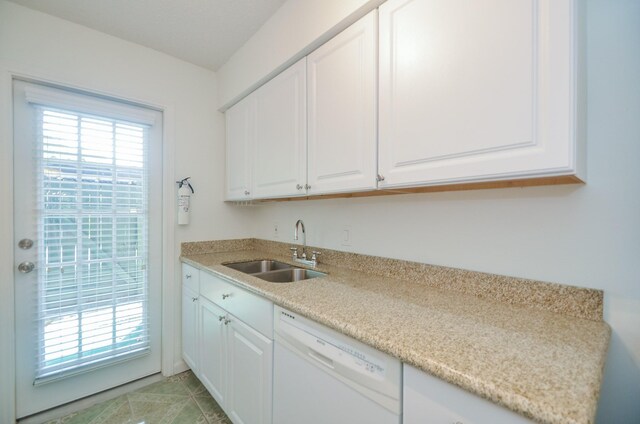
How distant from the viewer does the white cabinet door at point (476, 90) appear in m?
0.72

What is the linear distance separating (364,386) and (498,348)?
1.23 feet

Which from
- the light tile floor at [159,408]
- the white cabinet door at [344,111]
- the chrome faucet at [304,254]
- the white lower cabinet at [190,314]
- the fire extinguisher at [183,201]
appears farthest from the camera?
the fire extinguisher at [183,201]

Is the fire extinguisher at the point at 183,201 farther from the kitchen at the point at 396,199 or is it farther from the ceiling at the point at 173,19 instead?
the ceiling at the point at 173,19

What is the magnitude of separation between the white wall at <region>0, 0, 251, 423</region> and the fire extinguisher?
0.07m

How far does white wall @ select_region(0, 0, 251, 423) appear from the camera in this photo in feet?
5.14

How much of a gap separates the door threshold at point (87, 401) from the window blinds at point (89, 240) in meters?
0.21

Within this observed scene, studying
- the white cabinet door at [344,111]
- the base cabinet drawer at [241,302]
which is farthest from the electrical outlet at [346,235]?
the base cabinet drawer at [241,302]

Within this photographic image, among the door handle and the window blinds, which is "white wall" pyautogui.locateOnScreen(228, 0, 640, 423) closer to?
the window blinds

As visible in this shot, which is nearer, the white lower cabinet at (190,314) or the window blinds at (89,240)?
the window blinds at (89,240)

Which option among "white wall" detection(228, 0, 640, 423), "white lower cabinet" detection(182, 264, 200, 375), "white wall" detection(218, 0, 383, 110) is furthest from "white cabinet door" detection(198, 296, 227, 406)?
"white wall" detection(218, 0, 383, 110)

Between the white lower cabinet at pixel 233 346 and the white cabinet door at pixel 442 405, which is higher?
the white cabinet door at pixel 442 405

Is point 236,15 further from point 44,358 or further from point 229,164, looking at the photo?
point 44,358

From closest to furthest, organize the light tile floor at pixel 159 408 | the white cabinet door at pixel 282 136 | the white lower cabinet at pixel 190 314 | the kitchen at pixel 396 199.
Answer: the kitchen at pixel 396 199, the white cabinet door at pixel 282 136, the light tile floor at pixel 159 408, the white lower cabinet at pixel 190 314

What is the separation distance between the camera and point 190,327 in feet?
6.57
